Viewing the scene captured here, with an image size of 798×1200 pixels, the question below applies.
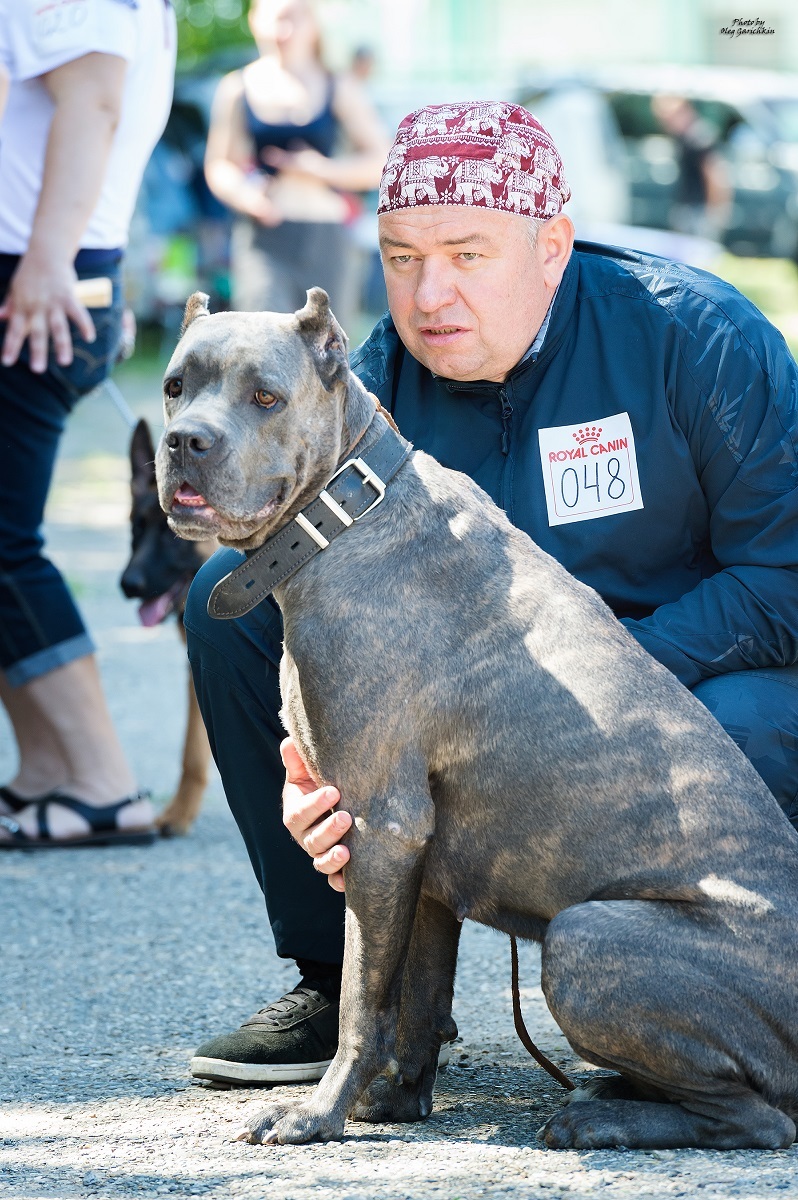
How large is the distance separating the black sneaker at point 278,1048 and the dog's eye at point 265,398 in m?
1.38

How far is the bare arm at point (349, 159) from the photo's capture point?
951 cm

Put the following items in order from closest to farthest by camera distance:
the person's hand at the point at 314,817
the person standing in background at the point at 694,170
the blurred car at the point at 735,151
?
the person's hand at the point at 314,817
the person standing in background at the point at 694,170
the blurred car at the point at 735,151

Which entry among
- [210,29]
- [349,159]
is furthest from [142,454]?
[210,29]

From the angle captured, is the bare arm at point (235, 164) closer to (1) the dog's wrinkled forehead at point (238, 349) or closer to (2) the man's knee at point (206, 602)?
(2) the man's knee at point (206, 602)

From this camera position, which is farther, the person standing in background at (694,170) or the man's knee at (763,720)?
the person standing in background at (694,170)

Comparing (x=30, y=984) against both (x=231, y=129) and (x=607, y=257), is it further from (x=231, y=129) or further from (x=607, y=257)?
(x=231, y=129)

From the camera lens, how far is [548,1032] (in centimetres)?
381

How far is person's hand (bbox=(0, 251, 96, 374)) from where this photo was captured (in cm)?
464

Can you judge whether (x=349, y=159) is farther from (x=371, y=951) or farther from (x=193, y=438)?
(x=371, y=951)

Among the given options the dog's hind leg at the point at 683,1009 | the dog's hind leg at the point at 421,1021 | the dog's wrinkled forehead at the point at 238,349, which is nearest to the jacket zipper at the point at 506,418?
the dog's wrinkled forehead at the point at 238,349

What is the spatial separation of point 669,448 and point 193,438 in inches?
44.6

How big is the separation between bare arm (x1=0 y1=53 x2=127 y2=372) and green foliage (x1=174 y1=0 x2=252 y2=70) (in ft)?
62.6

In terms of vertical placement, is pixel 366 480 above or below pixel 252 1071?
above

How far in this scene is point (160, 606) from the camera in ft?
18.9
